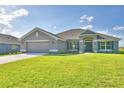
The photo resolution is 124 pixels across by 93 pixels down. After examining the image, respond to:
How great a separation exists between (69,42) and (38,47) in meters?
4.40

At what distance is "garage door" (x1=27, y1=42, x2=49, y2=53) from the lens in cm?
2205

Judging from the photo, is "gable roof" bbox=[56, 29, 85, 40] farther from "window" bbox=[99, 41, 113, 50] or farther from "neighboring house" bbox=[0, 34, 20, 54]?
"neighboring house" bbox=[0, 34, 20, 54]

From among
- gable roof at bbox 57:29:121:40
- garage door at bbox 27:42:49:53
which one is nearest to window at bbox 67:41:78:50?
gable roof at bbox 57:29:121:40

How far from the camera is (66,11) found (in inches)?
666

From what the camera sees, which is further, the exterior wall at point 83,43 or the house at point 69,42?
the exterior wall at point 83,43

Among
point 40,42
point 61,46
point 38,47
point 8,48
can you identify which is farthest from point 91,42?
point 8,48

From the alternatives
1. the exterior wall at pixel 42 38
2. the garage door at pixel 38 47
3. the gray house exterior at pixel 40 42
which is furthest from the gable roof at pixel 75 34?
the garage door at pixel 38 47

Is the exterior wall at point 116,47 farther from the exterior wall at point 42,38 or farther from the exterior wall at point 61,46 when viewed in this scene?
the exterior wall at point 42,38

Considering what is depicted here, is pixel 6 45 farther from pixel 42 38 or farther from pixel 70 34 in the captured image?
pixel 70 34

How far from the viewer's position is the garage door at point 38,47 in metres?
22.1
